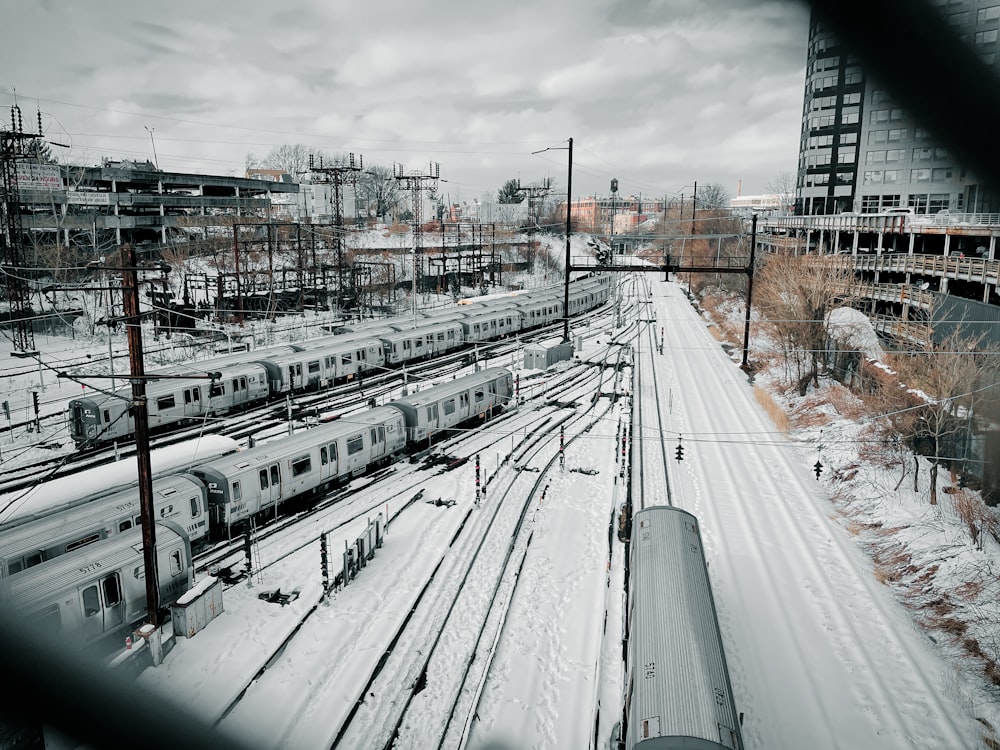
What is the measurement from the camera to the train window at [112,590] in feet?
38.8

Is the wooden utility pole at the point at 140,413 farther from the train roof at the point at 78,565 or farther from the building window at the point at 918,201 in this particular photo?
the building window at the point at 918,201

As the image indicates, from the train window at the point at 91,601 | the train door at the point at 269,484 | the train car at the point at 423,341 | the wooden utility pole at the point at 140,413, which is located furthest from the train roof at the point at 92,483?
the train car at the point at 423,341

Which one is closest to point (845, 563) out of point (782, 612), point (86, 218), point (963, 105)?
point (782, 612)

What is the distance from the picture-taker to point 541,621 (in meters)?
13.3

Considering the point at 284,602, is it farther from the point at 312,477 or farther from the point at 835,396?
the point at 835,396

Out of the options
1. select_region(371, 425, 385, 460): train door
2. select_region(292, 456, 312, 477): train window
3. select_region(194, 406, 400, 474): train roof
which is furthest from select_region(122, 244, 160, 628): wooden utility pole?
select_region(371, 425, 385, 460): train door

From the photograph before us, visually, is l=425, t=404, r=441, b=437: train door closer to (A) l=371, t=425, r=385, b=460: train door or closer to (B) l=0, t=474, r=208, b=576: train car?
(A) l=371, t=425, r=385, b=460: train door

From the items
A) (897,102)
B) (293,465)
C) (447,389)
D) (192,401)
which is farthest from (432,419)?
(897,102)

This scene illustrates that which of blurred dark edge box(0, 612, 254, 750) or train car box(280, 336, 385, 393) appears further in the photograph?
train car box(280, 336, 385, 393)

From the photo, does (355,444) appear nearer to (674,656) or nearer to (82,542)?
(82,542)

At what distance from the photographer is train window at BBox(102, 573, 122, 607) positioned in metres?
11.8

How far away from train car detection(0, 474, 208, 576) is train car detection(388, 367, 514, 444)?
8.07 meters

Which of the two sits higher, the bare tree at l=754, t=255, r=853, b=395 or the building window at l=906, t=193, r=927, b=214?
the building window at l=906, t=193, r=927, b=214

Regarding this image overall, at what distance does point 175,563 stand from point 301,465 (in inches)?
200
